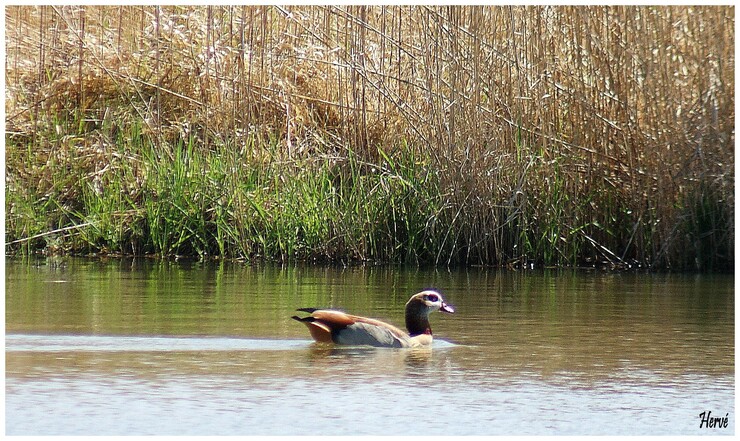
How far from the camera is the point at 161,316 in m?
6.80

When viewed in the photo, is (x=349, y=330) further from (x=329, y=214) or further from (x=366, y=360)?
(x=329, y=214)

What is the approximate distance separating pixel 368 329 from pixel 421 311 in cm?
32

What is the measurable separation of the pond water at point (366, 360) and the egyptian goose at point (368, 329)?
71 millimetres

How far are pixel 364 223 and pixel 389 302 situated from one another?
7.25 ft

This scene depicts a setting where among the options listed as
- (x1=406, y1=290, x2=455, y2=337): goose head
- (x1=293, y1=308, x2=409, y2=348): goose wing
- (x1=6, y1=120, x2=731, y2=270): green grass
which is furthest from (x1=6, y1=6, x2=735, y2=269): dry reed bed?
(x1=293, y1=308, x2=409, y2=348): goose wing

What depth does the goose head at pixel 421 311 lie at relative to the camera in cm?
618

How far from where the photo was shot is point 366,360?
18.7 ft

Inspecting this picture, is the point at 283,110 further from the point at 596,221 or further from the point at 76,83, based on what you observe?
the point at 596,221

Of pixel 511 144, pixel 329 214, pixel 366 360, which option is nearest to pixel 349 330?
pixel 366 360

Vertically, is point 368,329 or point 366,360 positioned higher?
point 368,329

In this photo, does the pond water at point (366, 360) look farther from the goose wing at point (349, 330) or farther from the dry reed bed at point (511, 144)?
the dry reed bed at point (511, 144)

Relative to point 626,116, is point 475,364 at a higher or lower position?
lower

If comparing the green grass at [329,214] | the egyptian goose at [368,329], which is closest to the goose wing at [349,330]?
the egyptian goose at [368,329]

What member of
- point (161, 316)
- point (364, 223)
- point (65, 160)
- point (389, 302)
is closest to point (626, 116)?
point (364, 223)
